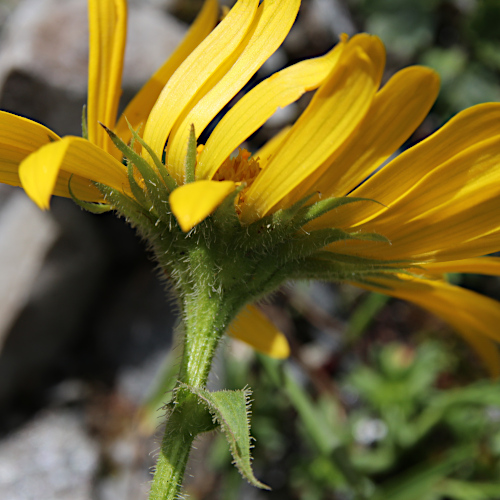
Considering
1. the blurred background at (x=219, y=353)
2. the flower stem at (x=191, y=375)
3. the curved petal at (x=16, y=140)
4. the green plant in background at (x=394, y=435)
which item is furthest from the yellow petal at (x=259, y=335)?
the blurred background at (x=219, y=353)

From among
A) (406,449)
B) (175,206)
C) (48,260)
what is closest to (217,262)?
(175,206)

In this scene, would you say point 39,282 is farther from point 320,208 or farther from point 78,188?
point 320,208

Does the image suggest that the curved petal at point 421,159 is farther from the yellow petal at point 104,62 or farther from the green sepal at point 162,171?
the yellow petal at point 104,62

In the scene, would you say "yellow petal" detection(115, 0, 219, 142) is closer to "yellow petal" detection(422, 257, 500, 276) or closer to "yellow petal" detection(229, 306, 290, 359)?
"yellow petal" detection(229, 306, 290, 359)

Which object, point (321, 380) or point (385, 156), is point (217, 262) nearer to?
point (385, 156)

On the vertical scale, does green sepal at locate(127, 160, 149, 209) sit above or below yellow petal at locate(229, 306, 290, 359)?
above

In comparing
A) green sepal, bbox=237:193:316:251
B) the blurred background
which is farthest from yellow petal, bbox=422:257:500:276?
the blurred background
